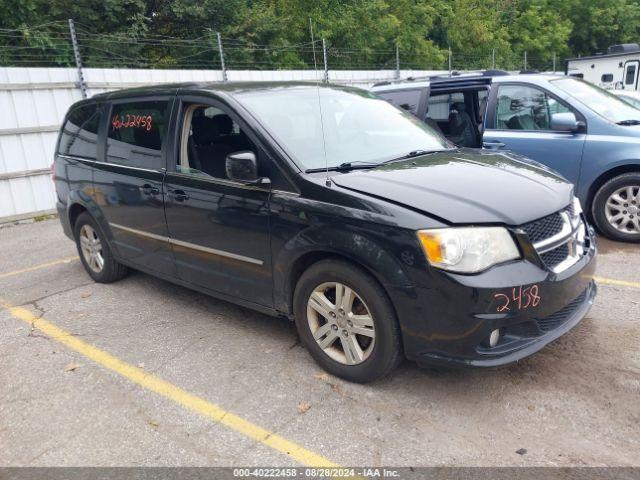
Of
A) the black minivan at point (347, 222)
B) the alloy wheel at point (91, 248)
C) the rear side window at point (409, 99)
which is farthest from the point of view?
the rear side window at point (409, 99)

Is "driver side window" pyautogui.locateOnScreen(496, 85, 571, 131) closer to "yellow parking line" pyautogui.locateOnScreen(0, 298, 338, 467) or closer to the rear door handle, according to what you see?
the rear door handle

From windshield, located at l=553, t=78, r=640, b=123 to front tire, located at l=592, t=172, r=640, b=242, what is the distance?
0.69 m

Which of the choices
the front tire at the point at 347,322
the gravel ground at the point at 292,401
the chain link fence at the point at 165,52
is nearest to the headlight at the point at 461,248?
the front tire at the point at 347,322

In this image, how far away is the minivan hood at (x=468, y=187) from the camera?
2930mm

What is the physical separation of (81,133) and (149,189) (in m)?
1.52

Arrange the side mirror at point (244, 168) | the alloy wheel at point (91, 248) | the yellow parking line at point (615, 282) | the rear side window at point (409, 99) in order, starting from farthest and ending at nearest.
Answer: the rear side window at point (409, 99) → the alloy wheel at point (91, 248) → the yellow parking line at point (615, 282) → the side mirror at point (244, 168)

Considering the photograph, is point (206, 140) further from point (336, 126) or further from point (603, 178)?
point (603, 178)

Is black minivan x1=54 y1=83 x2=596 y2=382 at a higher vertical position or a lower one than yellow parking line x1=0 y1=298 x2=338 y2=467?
higher

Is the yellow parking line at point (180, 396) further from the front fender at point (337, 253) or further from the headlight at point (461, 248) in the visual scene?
the headlight at point (461, 248)

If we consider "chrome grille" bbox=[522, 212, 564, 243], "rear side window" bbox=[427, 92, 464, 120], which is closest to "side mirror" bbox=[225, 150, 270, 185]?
"chrome grille" bbox=[522, 212, 564, 243]

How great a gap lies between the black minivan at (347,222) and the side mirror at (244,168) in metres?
0.01

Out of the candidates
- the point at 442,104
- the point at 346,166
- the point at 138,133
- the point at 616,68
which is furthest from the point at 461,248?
the point at 616,68

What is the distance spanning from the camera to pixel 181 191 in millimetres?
4051

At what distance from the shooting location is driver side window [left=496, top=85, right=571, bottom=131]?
242 inches
